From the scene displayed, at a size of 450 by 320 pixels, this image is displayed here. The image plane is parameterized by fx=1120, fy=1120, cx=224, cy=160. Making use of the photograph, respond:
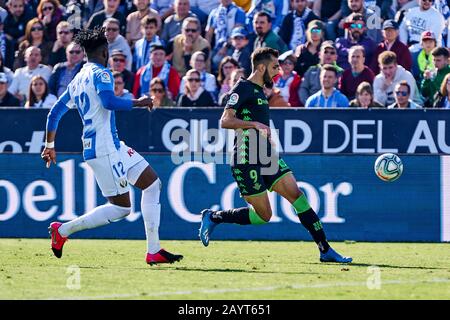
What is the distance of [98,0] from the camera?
66.8 feet

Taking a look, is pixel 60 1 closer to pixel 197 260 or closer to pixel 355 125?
pixel 355 125

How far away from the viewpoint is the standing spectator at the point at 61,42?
760 inches

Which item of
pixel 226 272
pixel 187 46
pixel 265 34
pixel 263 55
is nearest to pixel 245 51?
pixel 265 34

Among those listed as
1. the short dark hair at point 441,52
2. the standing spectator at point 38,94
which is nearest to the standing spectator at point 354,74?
the short dark hair at point 441,52

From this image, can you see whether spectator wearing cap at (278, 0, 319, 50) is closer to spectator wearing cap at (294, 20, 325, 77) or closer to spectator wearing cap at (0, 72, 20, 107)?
spectator wearing cap at (294, 20, 325, 77)

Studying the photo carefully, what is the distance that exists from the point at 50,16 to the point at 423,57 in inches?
265

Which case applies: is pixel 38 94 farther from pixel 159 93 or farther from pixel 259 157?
pixel 259 157

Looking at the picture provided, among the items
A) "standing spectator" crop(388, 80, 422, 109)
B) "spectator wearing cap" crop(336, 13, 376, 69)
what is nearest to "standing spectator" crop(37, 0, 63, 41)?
"spectator wearing cap" crop(336, 13, 376, 69)

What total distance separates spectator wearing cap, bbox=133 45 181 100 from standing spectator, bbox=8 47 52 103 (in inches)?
70.4

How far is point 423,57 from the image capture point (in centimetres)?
1769

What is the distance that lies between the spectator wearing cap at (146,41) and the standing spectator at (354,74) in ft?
10.6

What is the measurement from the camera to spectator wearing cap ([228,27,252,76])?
18.2m

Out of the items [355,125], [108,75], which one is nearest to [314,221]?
[108,75]

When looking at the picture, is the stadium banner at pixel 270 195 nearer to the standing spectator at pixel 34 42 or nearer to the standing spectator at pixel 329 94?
the standing spectator at pixel 329 94
